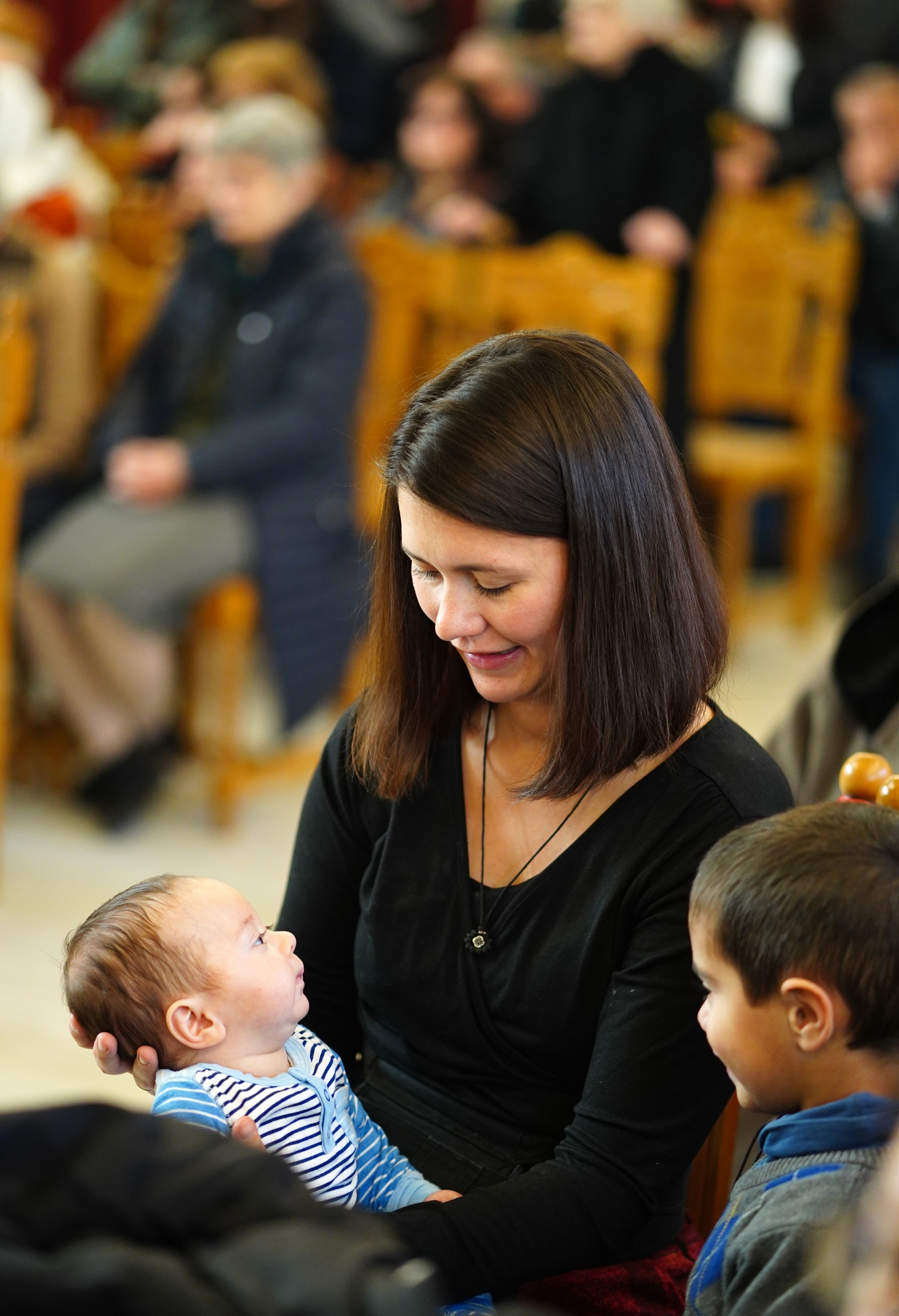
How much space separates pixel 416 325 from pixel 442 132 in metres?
1.17

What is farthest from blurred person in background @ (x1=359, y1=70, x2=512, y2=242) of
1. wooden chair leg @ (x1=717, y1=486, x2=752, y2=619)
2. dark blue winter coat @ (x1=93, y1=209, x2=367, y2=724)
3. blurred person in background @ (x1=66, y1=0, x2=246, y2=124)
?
blurred person in background @ (x1=66, y1=0, x2=246, y2=124)

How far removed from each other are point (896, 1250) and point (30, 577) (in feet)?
9.50

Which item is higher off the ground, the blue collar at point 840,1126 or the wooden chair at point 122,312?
the wooden chair at point 122,312

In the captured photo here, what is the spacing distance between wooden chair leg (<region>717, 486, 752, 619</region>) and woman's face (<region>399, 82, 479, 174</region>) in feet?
4.14

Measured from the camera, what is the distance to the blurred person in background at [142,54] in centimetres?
580

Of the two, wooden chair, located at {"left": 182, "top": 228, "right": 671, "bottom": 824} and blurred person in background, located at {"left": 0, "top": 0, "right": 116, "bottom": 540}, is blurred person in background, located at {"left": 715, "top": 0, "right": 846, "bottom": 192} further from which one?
blurred person in background, located at {"left": 0, "top": 0, "right": 116, "bottom": 540}

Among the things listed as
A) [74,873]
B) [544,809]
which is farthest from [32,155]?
[544,809]

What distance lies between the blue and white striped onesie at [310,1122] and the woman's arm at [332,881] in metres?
0.12

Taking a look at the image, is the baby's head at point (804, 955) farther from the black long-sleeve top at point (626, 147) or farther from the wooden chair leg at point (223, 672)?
the black long-sleeve top at point (626, 147)

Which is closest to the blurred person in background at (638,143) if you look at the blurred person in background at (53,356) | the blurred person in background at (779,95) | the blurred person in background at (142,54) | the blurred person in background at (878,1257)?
the blurred person in background at (779,95)

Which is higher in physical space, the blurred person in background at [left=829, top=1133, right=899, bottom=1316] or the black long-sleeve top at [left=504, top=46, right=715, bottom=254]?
the black long-sleeve top at [left=504, top=46, right=715, bottom=254]

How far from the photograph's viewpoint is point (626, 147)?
427 cm

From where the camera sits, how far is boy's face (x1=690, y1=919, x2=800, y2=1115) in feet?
3.26

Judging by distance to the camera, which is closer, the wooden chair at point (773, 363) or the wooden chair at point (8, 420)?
the wooden chair at point (8, 420)
